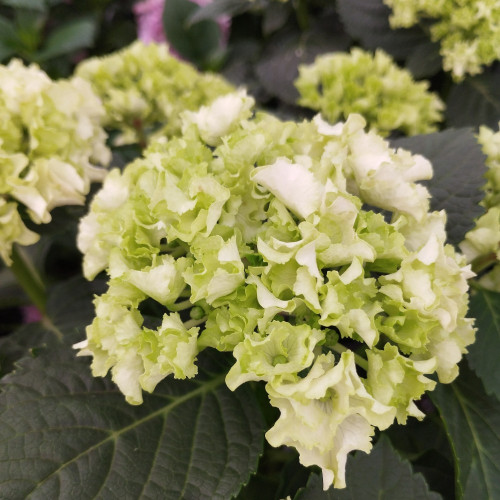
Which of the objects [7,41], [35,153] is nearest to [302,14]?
[7,41]

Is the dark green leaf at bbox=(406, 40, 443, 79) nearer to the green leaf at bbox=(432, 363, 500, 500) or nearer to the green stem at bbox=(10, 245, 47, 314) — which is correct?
the green leaf at bbox=(432, 363, 500, 500)

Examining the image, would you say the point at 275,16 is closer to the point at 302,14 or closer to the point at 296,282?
the point at 302,14

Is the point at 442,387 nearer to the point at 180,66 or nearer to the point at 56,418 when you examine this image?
the point at 56,418

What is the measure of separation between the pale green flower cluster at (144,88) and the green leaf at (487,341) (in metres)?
0.46

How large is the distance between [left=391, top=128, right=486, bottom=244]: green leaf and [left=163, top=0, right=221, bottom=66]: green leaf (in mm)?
653

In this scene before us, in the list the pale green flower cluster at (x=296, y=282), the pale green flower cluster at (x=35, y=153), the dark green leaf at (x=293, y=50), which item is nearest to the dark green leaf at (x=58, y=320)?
the pale green flower cluster at (x=35, y=153)

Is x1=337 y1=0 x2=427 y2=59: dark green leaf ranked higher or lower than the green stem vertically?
higher

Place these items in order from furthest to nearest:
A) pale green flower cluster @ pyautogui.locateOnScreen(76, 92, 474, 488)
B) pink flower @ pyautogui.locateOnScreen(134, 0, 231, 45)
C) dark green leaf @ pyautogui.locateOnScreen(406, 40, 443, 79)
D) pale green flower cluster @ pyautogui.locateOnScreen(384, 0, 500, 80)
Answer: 1. pink flower @ pyautogui.locateOnScreen(134, 0, 231, 45)
2. dark green leaf @ pyautogui.locateOnScreen(406, 40, 443, 79)
3. pale green flower cluster @ pyautogui.locateOnScreen(384, 0, 500, 80)
4. pale green flower cluster @ pyautogui.locateOnScreen(76, 92, 474, 488)

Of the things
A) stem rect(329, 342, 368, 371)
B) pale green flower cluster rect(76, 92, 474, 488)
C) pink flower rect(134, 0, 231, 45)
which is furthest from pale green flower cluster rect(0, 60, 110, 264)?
pink flower rect(134, 0, 231, 45)

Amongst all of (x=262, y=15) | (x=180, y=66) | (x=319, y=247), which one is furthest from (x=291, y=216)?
(x=262, y=15)

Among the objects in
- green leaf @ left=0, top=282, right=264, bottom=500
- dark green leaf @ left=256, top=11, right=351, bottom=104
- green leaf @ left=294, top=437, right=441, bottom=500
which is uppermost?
dark green leaf @ left=256, top=11, right=351, bottom=104

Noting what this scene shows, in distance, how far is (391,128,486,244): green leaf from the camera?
540 mm

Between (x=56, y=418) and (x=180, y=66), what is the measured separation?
58 centimetres

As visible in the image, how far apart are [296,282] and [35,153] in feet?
1.17
